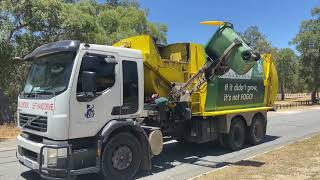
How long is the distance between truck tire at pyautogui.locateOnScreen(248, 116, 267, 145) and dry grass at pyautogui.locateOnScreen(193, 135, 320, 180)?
4.99 ft

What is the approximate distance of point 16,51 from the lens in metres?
20.5

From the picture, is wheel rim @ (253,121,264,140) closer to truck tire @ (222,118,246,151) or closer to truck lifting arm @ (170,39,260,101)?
truck tire @ (222,118,246,151)

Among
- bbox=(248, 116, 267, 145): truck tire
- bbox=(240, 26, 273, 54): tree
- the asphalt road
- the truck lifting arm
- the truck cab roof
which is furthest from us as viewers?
bbox=(240, 26, 273, 54): tree

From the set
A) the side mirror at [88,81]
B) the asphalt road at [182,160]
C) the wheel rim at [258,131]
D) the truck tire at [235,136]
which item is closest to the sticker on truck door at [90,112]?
the side mirror at [88,81]

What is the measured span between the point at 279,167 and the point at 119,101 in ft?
12.7

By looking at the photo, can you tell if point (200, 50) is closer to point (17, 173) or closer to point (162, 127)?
point (162, 127)

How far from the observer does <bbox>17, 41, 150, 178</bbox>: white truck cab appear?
26.5 feet

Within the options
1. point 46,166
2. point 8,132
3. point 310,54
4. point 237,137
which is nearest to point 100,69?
point 46,166

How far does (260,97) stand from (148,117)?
547cm

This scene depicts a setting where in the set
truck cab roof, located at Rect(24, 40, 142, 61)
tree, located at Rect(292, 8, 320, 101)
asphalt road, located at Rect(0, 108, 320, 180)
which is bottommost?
asphalt road, located at Rect(0, 108, 320, 180)

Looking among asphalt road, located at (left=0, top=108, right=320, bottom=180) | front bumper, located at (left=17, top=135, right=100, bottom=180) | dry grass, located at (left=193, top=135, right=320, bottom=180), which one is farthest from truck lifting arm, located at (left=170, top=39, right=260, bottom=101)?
front bumper, located at (left=17, top=135, right=100, bottom=180)

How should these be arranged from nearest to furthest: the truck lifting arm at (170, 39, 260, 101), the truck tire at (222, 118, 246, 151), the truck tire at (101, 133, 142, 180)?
the truck tire at (101, 133, 142, 180)
the truck lifting arm at (170, 39, 260, 101)
the truck tire at (222, 118, 246, 151)

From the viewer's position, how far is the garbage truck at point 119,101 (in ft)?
26.8

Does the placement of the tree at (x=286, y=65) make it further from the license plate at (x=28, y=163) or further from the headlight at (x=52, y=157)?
the headlight at (x=52, y=157)
